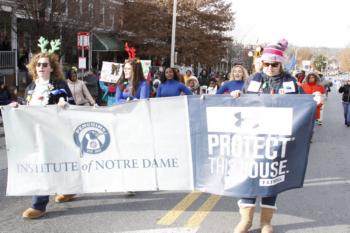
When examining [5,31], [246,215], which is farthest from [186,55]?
[246,215]

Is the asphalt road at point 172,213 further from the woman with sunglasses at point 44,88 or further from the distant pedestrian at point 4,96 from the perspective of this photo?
the distant pedestrian at point 4,96

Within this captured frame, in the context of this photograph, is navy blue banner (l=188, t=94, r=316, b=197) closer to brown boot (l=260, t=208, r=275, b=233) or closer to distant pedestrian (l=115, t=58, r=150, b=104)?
brown boot (l=260, t=208, r=275, b=233)

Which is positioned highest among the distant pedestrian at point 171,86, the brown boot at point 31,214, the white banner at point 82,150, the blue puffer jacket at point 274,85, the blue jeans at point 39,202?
the blue puffer jacket at point 274,85

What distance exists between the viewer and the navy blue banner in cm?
446

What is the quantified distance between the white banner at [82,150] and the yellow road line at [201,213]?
0.49m

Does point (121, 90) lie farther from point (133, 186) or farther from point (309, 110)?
point (309, 110)

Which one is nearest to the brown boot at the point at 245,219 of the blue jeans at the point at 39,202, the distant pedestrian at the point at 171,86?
the blue jeans at the point at 39,202

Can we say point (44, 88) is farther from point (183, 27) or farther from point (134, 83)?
point (183, 27)

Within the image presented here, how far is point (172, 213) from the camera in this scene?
5.42 m

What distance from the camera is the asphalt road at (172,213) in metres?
4.91

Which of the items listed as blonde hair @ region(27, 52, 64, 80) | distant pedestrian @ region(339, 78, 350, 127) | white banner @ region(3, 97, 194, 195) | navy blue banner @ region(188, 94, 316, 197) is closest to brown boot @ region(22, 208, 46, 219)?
white banner @ region(3, 97, 194, 195)

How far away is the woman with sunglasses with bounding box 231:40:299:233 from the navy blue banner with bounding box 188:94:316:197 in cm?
14

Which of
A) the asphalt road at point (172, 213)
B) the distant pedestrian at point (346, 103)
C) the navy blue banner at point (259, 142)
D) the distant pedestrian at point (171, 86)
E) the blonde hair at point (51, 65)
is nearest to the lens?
the navy blue banner at point (259, 142)

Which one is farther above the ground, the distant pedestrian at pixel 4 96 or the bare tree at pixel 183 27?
the bare tree at pixel 183 27
